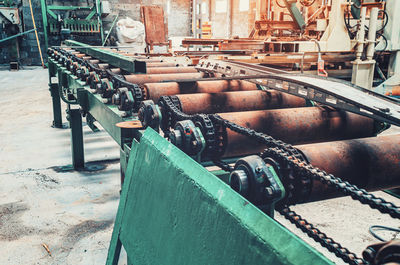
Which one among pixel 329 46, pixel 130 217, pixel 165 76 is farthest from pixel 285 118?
pixel 329 46

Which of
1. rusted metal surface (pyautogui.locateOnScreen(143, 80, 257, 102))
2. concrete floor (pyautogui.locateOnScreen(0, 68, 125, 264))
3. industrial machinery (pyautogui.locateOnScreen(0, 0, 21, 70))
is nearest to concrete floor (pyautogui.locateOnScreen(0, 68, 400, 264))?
concrete floor (pyautogui.locateOnScreen(0, 68, 125, 264))

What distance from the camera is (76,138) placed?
165 inches

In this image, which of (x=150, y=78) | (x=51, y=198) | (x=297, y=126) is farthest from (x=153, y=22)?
(x=297, y=126)

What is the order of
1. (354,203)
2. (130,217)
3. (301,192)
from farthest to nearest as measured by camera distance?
(354,203)
(130,217)
(301,192)

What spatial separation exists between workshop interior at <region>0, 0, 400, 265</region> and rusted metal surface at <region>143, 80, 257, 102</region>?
1 cm

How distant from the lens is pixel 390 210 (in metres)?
0.87

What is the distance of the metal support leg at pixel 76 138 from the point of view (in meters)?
4.08

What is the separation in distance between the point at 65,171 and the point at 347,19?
684 centimetres

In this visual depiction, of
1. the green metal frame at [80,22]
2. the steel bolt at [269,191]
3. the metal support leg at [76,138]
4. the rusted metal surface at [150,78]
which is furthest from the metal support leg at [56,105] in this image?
the green metal frame at [80,22]

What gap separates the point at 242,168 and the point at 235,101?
1.17m

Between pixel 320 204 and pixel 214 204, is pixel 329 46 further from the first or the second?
pixel 214 204

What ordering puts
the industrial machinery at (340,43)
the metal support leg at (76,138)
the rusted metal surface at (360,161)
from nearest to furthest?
the rusted metal surface at (360,161) → the metal support leg at (76,138) → the industrial machinery at (340,43)

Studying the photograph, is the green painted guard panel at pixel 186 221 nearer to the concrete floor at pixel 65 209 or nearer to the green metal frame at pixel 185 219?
the green metal frame at pixel 185 219

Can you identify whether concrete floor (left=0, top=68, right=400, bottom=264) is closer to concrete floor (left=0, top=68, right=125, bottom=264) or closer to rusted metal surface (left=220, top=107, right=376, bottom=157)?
A: concrete floor (left=0, top=68, right=125, bottom=264)
